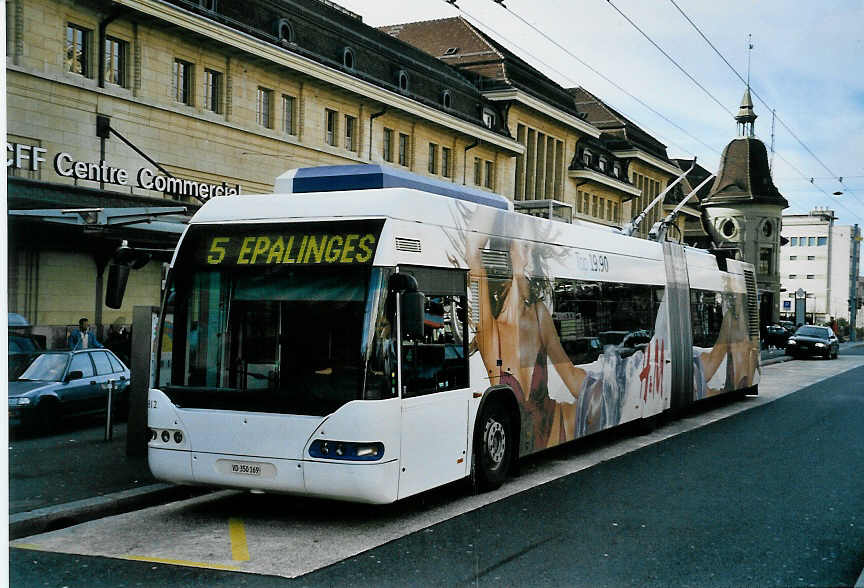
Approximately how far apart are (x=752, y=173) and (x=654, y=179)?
106ft

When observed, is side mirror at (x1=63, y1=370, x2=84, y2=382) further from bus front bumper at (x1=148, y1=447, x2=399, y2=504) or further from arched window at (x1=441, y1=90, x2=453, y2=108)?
arched window at (x1=441, y1=90, x2=453, y2=108)

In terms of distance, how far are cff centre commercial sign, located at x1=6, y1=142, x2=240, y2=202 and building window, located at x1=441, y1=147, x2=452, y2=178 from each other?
1345cm

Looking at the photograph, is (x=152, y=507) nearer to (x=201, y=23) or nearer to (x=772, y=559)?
(x=772, y=559)

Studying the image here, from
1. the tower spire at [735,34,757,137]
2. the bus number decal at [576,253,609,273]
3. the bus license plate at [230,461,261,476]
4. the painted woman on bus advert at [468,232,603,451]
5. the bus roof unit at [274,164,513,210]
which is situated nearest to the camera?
the bus license plate at [230,461,261,476]

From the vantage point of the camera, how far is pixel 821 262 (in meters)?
130

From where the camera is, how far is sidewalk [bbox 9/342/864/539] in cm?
856

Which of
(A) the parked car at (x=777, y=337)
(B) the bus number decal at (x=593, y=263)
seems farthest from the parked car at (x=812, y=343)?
(B) the bus number decal at (x=593, y=263)

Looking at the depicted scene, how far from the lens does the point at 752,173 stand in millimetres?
96750

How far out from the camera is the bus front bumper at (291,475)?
803cm

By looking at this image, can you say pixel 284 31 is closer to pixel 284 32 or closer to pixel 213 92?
pixel 284 32

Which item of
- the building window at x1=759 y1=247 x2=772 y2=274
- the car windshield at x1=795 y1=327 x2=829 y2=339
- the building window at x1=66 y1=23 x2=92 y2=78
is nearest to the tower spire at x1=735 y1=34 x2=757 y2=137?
the building window at x1=759 y1=247 x2=772 y2=274

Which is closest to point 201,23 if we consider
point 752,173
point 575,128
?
point 575,128

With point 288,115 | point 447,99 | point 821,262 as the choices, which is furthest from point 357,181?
point 821,262

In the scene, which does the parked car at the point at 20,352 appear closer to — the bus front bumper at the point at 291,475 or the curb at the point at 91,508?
the curb at the point at 91,508
